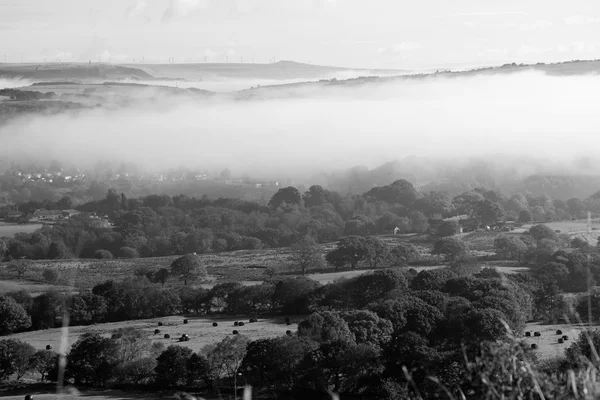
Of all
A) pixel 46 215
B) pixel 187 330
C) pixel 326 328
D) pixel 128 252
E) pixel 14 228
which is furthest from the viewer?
pixel 46 215

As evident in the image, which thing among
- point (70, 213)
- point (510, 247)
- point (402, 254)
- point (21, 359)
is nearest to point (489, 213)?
point (510, 247)

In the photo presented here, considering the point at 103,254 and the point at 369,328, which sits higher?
the point at 369,328

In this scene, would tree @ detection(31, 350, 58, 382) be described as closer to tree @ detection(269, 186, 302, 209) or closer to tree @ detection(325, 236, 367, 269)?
tree @ detection(325, 236, 367, 269)

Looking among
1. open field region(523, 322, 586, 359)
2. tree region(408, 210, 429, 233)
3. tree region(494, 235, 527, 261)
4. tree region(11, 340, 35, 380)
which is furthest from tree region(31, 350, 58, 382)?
tree region(408, 210, 429, 233)

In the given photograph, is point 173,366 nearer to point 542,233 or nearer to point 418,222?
point 542,233

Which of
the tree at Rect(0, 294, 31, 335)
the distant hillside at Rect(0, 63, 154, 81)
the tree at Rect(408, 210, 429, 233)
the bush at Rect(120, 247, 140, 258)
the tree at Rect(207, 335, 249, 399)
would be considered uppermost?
the distant hillside at Rect(0, 63, 154, 81)

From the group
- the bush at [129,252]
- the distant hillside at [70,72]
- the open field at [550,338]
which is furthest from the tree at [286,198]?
the distant hillside at [70,72]
